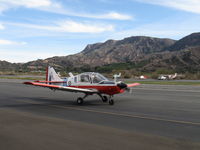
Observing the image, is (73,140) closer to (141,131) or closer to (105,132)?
(105,132)

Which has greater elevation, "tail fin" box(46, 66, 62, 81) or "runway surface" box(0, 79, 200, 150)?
"tail fin" box(46, 66, 62, 81)

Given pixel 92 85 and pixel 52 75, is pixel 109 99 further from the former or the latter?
pixel 52 75

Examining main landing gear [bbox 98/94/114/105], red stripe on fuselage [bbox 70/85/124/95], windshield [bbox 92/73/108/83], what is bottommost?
main landing gear [bbox 98/94/114/105]

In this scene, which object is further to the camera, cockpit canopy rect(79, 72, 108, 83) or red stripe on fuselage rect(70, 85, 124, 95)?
cockpit canopy rect(79, 72, 108, 83)

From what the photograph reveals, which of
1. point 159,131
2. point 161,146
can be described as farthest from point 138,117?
point 161,146

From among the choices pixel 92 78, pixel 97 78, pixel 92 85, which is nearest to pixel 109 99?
pixel 92 85

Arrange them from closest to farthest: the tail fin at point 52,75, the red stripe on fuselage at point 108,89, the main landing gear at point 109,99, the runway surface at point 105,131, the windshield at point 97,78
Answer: the runway surface at point 105,131, the red stripe on fuselage at point 108,89, the main landing gear at point 109,99, the windshield at point 97,78, the tail fin at point 52,75

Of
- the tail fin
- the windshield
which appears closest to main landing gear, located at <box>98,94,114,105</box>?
the windshield

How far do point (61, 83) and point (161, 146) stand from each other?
12720mm

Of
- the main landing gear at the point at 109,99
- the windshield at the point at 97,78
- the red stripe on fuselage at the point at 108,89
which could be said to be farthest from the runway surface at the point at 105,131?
the windshield at the point at 97,78

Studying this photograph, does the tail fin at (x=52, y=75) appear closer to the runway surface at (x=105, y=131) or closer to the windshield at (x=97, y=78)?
the windshield at (x=97, y=78)

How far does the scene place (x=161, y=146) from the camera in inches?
272

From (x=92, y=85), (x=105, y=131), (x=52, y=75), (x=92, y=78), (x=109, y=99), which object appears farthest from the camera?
(x=52, y=75)

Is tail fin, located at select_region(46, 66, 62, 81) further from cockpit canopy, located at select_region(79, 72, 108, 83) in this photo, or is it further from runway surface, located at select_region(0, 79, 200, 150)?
runway surface, located at select_region(0, 79, 200, 150)
